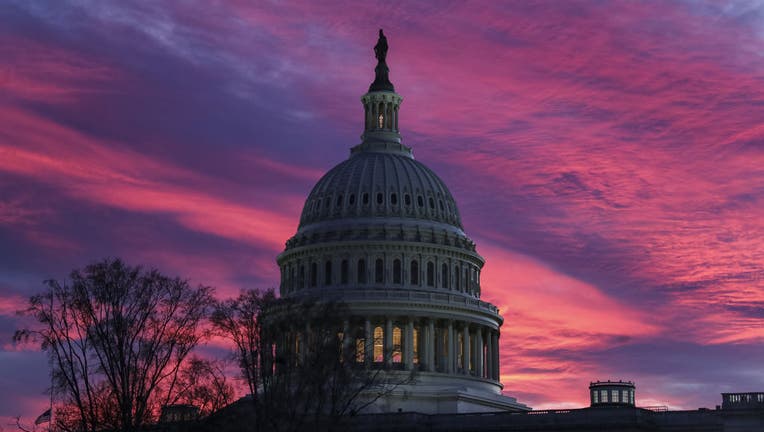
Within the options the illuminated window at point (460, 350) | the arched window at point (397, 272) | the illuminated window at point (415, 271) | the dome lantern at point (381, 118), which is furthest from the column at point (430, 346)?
the dome lantern at point (381, 118)

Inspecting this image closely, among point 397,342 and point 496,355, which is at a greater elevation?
point 397,342

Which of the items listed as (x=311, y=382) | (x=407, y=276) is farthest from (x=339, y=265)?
(x=311, y=382)

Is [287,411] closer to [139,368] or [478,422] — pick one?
[139,368]

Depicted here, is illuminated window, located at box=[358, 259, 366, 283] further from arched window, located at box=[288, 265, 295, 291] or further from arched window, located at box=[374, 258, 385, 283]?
arched window, located at box=[288, 265, 295, 291]

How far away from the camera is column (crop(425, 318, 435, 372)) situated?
14762 cm

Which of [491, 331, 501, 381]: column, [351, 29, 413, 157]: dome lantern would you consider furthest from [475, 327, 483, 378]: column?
[351, 29, 413, 157]: dome lantern

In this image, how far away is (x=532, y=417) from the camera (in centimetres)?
12075

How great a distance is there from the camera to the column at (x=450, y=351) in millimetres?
150000

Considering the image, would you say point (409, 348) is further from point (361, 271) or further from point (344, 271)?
point (344, 271)

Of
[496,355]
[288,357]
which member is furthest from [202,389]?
[496,355]

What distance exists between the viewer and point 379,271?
505ft

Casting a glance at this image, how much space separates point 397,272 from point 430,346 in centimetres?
1008

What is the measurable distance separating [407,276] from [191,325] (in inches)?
2386

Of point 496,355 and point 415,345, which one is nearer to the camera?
point 415,345
